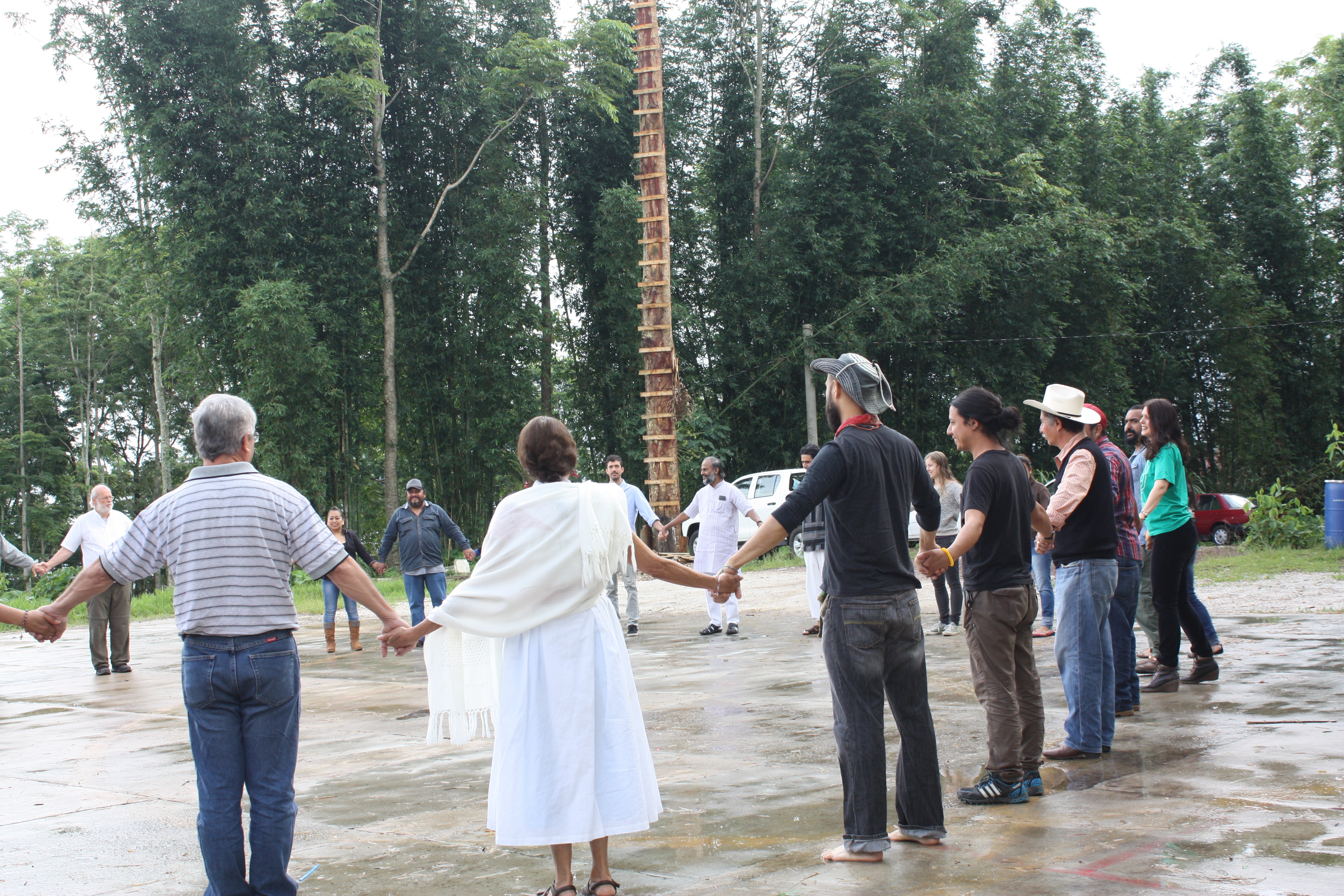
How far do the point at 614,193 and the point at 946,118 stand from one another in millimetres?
10104

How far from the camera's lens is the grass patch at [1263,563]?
16.0 metres

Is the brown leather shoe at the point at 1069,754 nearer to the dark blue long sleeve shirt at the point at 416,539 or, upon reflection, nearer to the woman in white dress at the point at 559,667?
the woman in white dress at the point at 559,667

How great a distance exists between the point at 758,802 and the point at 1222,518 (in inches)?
1028

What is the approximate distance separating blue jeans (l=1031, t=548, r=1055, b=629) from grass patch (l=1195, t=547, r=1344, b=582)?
5585mm

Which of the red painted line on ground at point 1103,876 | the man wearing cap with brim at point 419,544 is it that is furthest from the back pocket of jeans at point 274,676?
Answer: the man wearing cap with brim at point 419,544

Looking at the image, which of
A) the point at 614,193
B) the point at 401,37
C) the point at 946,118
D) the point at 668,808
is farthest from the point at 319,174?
the point at 668,808

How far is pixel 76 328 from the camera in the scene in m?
43.5

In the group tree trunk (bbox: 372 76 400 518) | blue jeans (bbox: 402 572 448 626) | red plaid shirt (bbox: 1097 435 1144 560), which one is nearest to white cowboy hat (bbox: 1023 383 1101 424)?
red plaid shirt (bbox: 1097 435 1144 560)

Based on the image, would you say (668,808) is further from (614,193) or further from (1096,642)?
(614,193)

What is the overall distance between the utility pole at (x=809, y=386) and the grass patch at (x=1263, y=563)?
8.57m

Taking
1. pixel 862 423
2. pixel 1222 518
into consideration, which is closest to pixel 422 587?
pixel 862 423

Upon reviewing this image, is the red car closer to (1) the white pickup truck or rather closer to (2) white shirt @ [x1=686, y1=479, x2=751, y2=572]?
(1) the white pickup truck

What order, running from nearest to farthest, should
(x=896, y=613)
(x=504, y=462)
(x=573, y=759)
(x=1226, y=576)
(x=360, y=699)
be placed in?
(x=573, y=759) < (x=896, y=613) < (x=360, y=699) < (x=1226, y=576) < (x=504, y=462)

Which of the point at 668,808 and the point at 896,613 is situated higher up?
the point at 896,613
